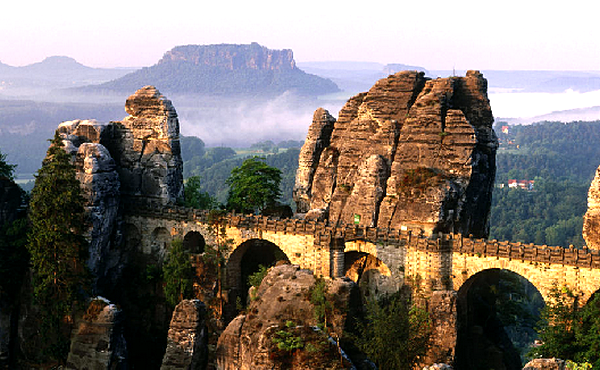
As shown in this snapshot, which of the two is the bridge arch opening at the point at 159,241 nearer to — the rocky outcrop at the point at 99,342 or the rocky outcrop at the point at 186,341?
the rocky outcrop at the point at 99,342

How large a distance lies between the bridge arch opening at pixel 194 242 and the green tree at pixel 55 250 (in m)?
9.81

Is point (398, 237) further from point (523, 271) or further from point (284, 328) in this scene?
point (284, 328)

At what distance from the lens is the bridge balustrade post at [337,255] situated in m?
49.8

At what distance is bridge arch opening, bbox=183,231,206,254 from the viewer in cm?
5916

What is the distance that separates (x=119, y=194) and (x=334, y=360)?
38.7 meters

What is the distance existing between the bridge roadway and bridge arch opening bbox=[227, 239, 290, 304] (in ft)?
0.28

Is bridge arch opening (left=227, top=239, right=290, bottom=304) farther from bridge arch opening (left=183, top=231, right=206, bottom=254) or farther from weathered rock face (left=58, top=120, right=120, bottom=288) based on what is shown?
weathered rock face (left=58, top=120, right=120, bottom=288)

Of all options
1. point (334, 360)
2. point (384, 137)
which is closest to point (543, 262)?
point (384, 137)

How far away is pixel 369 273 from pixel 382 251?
3.02 meters

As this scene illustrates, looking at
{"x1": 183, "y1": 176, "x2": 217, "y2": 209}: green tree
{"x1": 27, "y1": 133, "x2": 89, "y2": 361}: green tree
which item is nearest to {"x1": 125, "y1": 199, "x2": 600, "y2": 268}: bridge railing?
{"x1": 183, "y1": 176, "x2": 217, "y2": 209}: green tree

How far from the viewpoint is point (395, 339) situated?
41469 mm

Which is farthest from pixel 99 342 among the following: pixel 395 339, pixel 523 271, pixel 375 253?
pixel 523 271

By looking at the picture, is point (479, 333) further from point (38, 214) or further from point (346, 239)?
point (38, 214)

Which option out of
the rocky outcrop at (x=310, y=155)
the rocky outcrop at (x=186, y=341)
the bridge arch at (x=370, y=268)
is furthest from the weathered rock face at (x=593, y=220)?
the rocky outcrop at (x=186, y=341)
